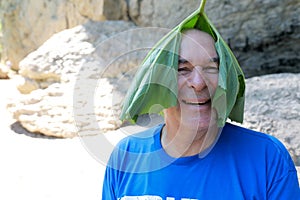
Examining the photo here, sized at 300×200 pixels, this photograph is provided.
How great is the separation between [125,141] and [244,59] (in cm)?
299

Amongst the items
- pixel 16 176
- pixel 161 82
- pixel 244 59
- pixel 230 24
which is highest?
pixel 161 82

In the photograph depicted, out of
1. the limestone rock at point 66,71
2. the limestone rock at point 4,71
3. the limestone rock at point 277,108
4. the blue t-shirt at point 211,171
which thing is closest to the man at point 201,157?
the blue t-shirt at point 211,171

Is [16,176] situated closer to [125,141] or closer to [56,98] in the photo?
[56,98]

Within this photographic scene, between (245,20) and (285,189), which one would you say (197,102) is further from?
(245,20)

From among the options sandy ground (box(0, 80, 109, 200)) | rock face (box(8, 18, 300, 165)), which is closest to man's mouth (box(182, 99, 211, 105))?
sandy ground (box(0, 80, 109, 200))

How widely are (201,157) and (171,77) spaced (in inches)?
6.6

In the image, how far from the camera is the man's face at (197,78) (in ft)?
2.59

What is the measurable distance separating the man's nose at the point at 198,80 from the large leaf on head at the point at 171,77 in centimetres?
3

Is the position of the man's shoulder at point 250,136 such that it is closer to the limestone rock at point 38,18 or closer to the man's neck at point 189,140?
the man's neck at point 189,140

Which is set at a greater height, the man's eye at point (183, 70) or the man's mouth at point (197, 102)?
the man's eye at point (183, 70)

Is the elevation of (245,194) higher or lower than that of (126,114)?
lower

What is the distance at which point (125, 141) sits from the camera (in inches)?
36.5

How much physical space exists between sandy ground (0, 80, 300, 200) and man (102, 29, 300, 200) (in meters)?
1.19

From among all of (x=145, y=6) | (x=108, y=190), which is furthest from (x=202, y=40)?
(x=145, y=6)
